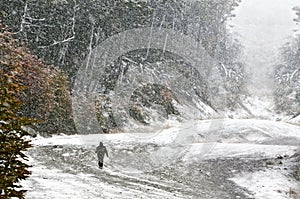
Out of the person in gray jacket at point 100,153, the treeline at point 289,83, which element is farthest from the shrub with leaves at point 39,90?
the treeline at point 289,83

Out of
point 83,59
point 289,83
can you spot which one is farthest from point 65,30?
point 289,83

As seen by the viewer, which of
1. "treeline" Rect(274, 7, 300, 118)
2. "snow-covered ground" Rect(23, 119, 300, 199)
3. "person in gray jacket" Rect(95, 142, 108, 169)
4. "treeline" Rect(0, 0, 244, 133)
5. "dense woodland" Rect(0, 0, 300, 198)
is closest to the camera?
"snow-covered ground" Rect(23, 119, 300, 199)

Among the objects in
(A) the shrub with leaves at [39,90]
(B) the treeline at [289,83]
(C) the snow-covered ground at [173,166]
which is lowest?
(C) the snow-covered ground at [173,166]

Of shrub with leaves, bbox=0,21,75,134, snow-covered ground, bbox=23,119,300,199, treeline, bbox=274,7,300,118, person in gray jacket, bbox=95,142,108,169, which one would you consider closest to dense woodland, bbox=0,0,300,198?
shrub with leaves, bbox=0,21,75,134

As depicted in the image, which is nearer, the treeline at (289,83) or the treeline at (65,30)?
the treeline at (65,30)

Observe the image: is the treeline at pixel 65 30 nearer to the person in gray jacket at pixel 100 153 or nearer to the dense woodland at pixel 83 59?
the dense woodland at pixel 83 59

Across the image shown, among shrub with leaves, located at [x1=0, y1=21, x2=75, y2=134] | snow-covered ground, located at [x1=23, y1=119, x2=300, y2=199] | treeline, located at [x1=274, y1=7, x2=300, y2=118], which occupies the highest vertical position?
treeline, located at [x1=274, y1=7, x2=300, y2=118]

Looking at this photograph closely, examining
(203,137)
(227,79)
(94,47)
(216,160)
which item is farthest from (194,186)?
(227,79)

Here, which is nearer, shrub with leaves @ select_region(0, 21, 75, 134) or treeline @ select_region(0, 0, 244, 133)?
shrub with leaves @ select_region(0, 21, 75, 134)

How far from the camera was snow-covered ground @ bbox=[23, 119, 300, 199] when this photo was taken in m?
13.3

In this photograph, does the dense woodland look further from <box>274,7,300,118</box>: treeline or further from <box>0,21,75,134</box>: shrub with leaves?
<box>274,7,300,118</box>: treeline

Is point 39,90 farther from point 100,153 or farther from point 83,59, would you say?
point 83,59

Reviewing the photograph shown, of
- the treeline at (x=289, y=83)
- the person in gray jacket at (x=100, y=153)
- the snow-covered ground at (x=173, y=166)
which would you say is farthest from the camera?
the treeline at (x=289, y=83)

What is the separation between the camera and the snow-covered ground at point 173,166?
1332cm
